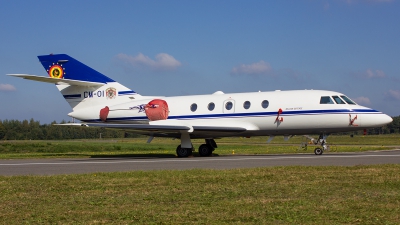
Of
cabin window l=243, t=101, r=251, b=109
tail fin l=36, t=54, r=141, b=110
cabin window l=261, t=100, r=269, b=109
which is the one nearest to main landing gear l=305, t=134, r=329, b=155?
cabin window l=261, t=100, r=269, b=109

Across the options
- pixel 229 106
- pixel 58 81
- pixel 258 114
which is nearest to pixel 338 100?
pixel 258 114

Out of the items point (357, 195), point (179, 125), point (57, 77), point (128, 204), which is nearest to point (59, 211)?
point (128, 204)

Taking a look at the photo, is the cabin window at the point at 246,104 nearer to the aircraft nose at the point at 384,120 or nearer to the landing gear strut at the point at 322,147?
the landing gear strut at the point at 322,147

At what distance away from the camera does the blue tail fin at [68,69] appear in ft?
88.5

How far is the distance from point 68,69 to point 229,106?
904 centimetres

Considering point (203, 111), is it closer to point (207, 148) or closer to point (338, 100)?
point (207, 148)

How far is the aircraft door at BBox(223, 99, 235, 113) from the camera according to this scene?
23938mm

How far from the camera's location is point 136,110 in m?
26.0

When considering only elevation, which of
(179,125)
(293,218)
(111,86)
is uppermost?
(111,86)

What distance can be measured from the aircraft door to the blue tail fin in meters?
7.03

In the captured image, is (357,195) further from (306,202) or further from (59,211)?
(59,211)

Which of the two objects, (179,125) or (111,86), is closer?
(179,125)

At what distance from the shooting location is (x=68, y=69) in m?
27.0

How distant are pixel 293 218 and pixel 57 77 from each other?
22.0m
